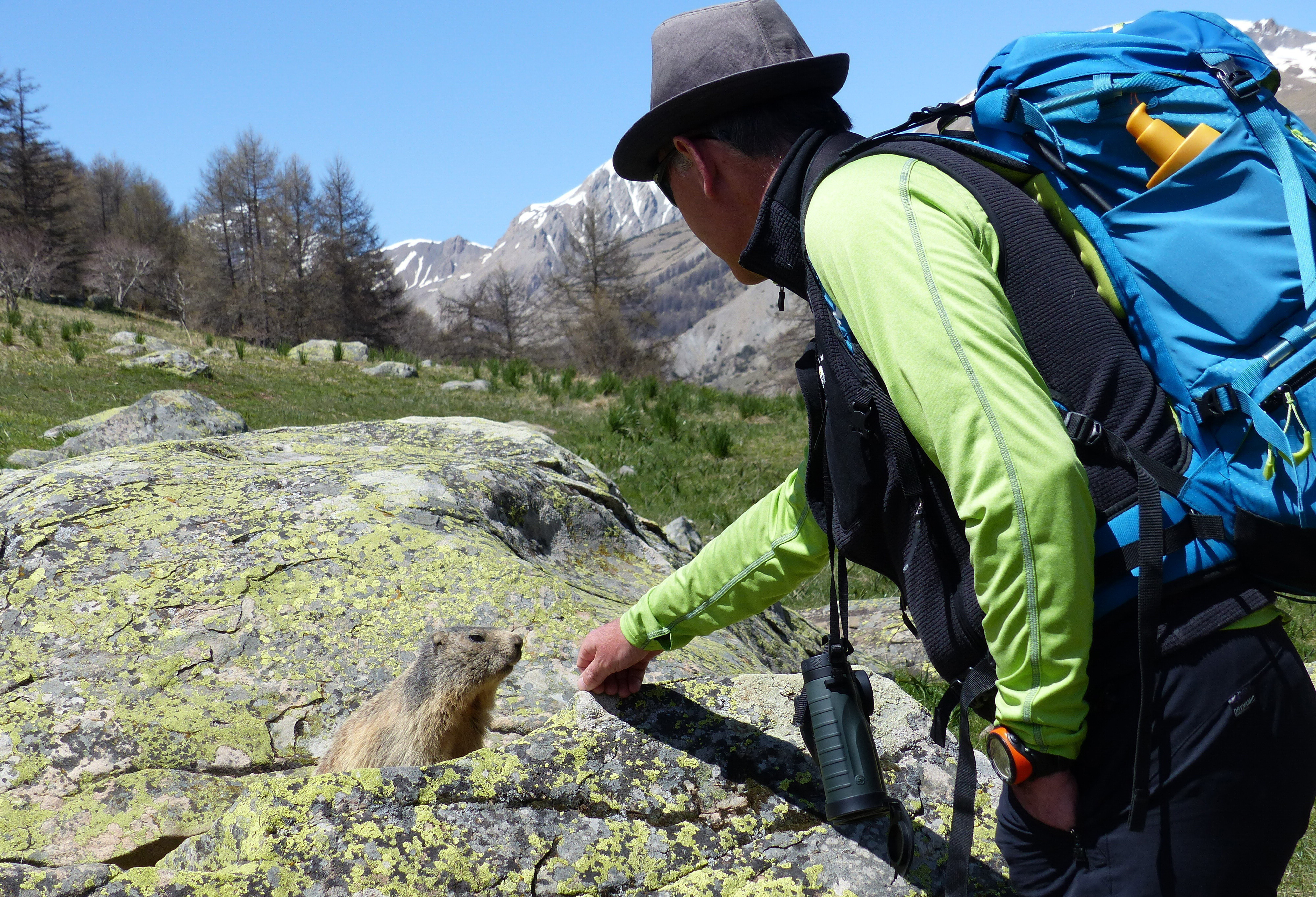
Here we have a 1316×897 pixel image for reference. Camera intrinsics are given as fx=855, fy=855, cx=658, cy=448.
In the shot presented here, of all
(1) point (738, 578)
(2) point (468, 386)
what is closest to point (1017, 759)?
(1) point (738, 578)

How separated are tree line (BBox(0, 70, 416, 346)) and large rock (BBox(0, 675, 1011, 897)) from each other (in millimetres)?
35644

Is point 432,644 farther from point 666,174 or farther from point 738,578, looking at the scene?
point 666,174

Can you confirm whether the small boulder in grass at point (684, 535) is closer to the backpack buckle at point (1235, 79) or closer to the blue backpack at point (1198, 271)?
the blue backpack at point (1198, 271)

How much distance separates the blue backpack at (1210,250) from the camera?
1.42 metres

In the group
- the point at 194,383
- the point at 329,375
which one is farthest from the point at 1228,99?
the point at 329,375

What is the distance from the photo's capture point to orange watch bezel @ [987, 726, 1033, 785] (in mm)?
1548

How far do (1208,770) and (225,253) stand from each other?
5374cm

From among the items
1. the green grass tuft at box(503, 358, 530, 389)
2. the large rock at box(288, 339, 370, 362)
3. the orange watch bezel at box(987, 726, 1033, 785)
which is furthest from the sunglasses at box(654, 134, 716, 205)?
the large rock at box(288, 339, 370, 362)

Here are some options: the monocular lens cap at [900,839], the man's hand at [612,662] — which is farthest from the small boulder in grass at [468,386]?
the monocular lens cap at [900,839]

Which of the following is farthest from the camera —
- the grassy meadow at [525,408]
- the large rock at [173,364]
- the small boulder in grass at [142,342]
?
the small boulder in grass at [142,342]

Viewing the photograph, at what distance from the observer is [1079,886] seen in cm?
163

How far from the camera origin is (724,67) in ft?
6.40

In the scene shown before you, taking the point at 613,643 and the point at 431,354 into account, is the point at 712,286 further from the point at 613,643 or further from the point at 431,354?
the point at 613,643

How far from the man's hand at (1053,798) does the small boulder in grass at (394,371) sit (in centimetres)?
1684
